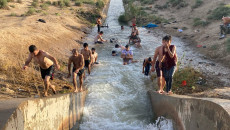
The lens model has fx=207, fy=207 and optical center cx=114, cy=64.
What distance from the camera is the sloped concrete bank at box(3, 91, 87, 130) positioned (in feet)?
10.5

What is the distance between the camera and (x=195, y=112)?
3.78 metres

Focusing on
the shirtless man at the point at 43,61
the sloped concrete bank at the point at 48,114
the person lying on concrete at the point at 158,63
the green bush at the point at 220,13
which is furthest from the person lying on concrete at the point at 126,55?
the green bush at the point at 220,13

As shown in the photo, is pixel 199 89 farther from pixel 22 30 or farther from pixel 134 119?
pixel 22 30

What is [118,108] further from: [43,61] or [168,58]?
[43,61]

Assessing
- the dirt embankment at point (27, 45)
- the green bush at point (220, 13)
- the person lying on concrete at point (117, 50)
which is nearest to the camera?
the dirt embankment at point (27, 45)

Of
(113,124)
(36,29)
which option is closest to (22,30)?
(36,29)

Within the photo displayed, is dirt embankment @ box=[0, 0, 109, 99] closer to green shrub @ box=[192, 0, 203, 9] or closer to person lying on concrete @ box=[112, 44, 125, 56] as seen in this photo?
person lying on concrete @ box=[112, 44, 125, 56]

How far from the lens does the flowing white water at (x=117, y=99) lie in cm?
615

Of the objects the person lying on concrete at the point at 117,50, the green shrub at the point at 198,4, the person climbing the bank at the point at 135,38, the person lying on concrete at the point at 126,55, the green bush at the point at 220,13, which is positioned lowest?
the person lying on concrete at the point at 126,55

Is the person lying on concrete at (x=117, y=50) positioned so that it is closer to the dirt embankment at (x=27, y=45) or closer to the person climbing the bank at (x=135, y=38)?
the person climbing the bank at (x=135, y=38)

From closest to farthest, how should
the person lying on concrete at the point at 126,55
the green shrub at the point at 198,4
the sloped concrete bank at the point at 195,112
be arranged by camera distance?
1. the sloped concrete bank at the point at 195,112
2. the person lying on concrete at the point at 126,55
3. the green shrub at the point at 198,4

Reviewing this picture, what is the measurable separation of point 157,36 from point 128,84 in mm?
8715

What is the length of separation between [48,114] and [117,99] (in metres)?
3.64

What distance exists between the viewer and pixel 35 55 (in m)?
5.59
